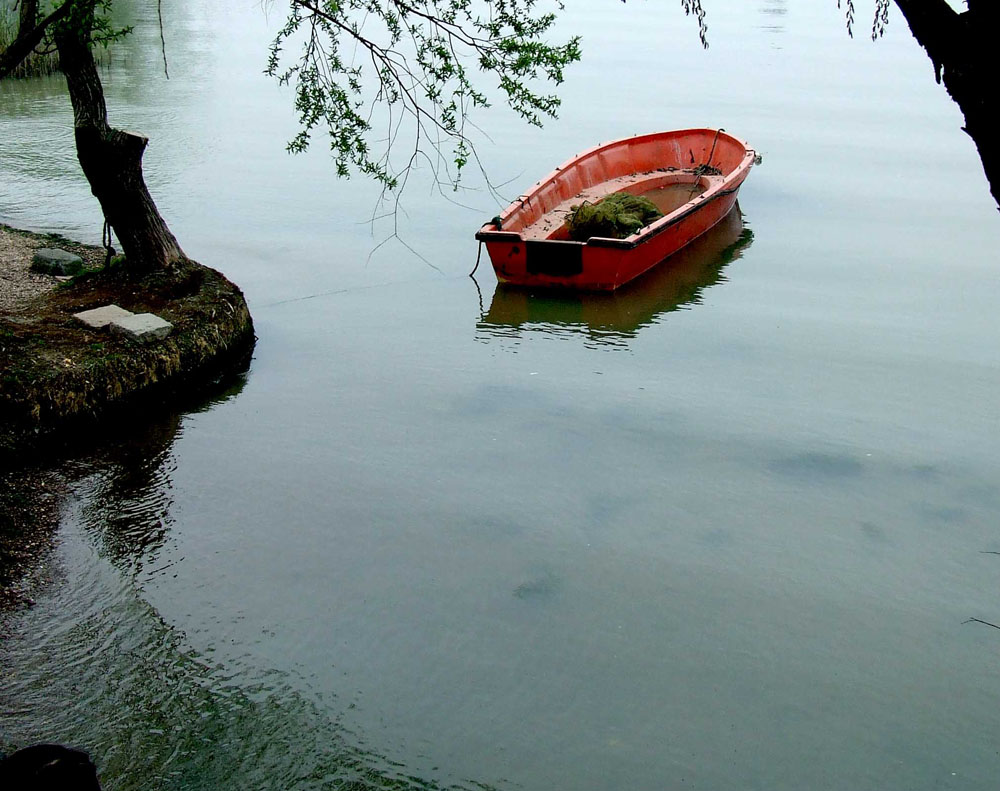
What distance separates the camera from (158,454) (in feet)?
23.1

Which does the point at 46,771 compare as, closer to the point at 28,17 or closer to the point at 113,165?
the point at 28,17

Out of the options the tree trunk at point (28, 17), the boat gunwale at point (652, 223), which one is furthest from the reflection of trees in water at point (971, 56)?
the boat gunwale at point (652, 223)

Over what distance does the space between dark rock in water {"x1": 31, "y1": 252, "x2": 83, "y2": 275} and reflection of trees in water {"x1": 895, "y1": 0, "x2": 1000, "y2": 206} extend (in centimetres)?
808

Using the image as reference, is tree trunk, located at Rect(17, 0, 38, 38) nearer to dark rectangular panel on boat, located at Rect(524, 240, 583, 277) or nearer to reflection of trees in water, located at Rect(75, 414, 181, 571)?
reflection of trees in water, located at Rect(75, 414, 181, 571)

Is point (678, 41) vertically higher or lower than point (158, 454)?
higher

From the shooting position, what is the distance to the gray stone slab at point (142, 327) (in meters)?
7.61

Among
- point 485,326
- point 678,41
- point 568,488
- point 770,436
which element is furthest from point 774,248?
point 678,41

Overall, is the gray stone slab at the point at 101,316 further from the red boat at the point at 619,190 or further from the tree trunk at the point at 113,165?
the red boat at the point at 619,190

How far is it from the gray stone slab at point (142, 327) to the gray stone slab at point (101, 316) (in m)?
0.07

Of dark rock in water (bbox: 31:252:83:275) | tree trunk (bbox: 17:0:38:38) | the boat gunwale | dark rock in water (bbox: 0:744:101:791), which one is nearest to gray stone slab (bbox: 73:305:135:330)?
dark rock in water (bbox: 31:252:83:275)

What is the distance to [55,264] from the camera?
9.28m

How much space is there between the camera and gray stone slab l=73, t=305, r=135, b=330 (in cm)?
775

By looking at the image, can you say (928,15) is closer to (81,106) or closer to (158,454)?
(158,454)

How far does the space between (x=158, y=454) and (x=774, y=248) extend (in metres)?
7.97
